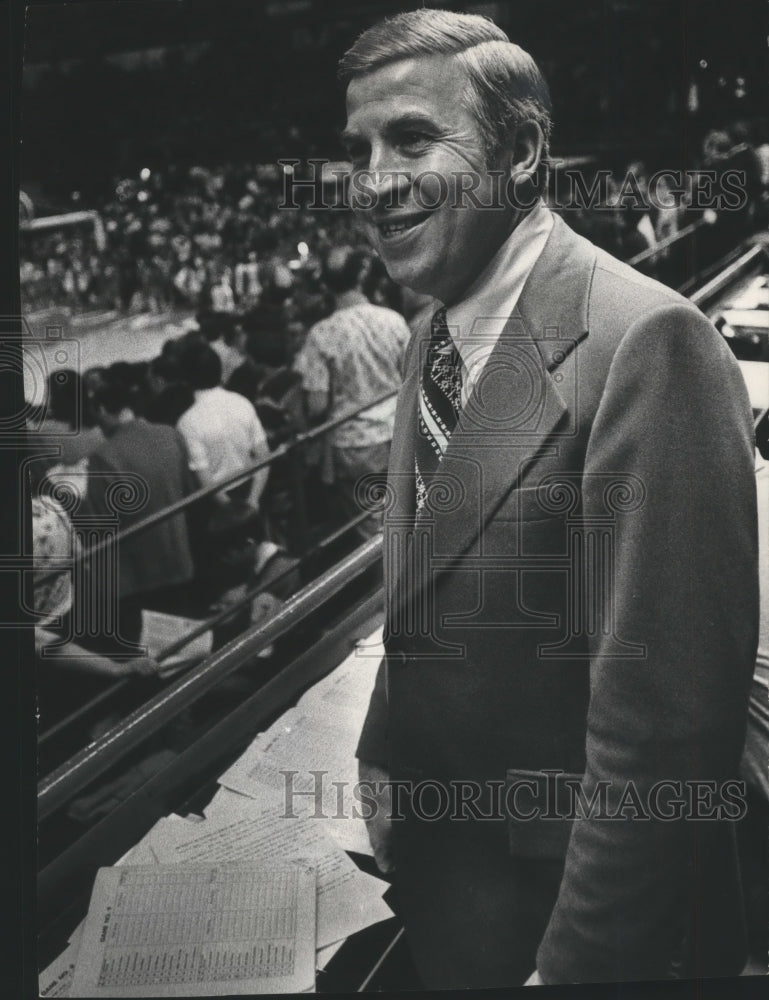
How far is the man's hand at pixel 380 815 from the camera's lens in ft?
5.52

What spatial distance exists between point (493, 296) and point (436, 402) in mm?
187

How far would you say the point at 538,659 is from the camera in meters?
1.53

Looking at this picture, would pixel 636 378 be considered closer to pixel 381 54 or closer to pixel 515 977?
pixel 381 54

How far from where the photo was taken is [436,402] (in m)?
1.57

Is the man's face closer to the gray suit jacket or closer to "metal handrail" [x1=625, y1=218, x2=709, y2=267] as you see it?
the gray suit jacket

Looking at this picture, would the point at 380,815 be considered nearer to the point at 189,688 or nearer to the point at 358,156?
the point at 189,688

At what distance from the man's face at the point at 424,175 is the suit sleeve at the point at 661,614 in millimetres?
320

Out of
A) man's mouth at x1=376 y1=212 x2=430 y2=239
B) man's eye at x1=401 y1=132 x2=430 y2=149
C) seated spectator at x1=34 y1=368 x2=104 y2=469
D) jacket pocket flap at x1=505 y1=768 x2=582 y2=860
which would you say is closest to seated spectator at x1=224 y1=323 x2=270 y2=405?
seated spectator at x1=34 y1=368 x2=104 y2=469

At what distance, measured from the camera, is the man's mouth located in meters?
→ 1.52

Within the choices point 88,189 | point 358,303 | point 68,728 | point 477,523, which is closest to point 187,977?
point 68,728

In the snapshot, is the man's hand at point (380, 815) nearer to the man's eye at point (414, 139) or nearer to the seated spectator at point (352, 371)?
the seated spectator at point (352, 371)

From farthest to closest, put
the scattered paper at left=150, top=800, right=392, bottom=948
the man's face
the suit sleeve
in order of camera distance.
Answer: the scattered paper at left=150, top=800, right=392, bottom=948, the man's face, the suit sleeve

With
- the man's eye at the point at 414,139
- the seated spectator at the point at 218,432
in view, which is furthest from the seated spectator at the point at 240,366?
the man's eye at the point at 414,139

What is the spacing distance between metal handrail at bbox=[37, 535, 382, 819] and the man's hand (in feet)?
0.91
